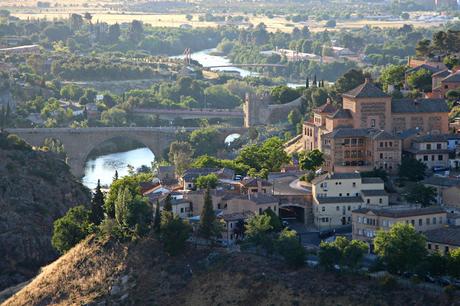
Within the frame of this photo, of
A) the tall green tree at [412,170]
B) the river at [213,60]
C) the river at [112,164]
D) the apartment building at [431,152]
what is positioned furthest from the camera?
the river at [213,60]

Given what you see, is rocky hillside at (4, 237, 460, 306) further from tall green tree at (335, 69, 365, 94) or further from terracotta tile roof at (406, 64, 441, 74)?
terracotta tile roof at (406, 64, 441, 74)

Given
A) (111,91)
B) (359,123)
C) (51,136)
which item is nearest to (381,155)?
(359,123)

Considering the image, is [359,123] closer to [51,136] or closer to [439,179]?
[439,179]

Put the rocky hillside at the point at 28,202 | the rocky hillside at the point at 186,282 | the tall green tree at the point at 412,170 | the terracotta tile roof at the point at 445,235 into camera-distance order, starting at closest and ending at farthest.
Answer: the rocky hillside at the point at 186,282
the terracotta tile roof at the point at 445,235
the tall green tree at the point at 412,170
the rocky hillside at the point at 28,202

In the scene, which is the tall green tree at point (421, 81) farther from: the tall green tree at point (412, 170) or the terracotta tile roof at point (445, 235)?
the terracotta tile roof at point (445, 235)

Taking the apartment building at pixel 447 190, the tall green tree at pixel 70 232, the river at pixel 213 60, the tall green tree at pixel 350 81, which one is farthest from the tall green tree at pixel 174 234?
the river at pixel 213 60

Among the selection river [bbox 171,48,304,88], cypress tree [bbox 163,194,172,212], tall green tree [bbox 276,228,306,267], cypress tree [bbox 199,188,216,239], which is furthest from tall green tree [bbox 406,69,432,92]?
river [bbox 171,48,304,88]
